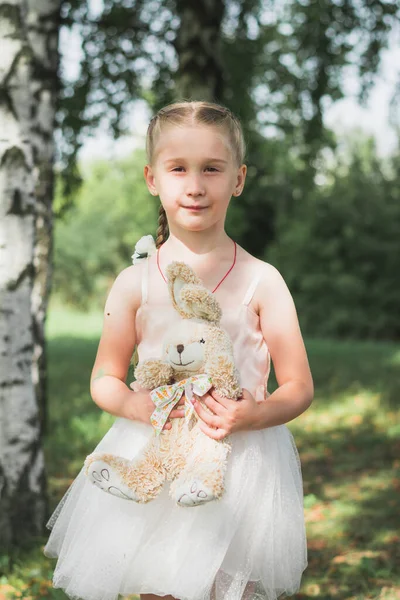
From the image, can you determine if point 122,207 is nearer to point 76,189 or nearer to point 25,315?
point 76,189

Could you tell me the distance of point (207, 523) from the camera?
2217mm

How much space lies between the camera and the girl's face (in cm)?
225

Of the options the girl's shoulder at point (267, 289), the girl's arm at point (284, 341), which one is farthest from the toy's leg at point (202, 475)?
the girl's shoulder at point (267, 289)

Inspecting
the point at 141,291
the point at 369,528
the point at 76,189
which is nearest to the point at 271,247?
the point at 76,189

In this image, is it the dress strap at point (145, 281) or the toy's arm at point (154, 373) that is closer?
the toy's arm at point (154, 373)

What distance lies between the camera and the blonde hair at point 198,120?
7.47 feet

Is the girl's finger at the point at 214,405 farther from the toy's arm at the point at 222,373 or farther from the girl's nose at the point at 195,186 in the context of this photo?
the girl's nose at the point at 195,186

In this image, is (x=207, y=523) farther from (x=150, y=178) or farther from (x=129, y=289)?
(x=150, y=178)

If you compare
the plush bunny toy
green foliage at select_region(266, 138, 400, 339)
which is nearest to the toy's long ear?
the plush bunny toy

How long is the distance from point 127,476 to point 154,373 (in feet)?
1.00

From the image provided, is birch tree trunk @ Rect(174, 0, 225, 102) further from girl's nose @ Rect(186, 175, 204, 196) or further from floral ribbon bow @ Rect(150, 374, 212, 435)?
floral ribbon bow @ Rect(150, 374, 212, 435)

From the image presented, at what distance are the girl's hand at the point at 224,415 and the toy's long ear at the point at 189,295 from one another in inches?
8.8

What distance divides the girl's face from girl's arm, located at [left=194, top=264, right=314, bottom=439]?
0.27 metres

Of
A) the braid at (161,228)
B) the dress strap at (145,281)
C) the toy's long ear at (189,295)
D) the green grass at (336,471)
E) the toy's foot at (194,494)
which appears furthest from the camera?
the green grass at (336,471)
